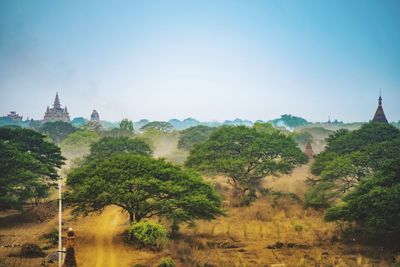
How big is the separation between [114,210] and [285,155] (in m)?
18.0

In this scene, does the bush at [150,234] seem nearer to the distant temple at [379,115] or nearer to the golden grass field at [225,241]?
the golden grass field at [225,241]

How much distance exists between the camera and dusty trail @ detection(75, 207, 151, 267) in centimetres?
2081

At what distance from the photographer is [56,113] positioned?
13688 centimetres

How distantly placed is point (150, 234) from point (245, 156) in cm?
1896

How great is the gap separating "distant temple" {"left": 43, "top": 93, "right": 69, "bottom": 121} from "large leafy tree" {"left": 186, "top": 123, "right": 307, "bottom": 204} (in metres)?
106

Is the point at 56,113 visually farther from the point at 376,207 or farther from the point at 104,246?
the point at 376,207

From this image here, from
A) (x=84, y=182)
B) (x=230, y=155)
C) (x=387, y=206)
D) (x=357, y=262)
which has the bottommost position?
(x=357, y=262)

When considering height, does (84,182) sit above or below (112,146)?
below

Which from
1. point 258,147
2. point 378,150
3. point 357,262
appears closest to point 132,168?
point 357,262

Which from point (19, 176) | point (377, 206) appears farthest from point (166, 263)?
point (19, 176)

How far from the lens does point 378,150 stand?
36.2 metres

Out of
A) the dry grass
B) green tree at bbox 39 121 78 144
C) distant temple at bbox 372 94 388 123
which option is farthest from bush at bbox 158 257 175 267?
green tree at bbox 39 121 78 144

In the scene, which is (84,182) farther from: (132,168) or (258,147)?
(258,147)

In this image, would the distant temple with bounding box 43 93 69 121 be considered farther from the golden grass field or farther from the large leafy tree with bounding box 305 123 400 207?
the large leafy tree with bounding box 305 123 400 207
